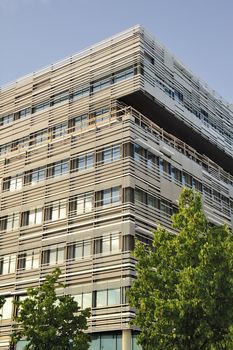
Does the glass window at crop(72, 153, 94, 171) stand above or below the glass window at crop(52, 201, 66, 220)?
above

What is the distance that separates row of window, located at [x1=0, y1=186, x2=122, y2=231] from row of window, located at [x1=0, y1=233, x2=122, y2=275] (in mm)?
2908

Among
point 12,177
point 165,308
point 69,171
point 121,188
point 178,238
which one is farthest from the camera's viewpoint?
point 12,177

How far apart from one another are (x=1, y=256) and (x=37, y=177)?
8.40 m

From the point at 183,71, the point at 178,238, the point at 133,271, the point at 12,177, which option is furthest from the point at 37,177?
the point at 178,238

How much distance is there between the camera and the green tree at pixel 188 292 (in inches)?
1082

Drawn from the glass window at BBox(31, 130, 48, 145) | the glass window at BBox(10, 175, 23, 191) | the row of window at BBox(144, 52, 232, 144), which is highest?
the row of window at BBox(144, 52, 232, 144)

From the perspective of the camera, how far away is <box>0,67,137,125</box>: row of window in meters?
56.0

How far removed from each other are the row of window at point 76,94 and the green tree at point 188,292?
93.2 ft

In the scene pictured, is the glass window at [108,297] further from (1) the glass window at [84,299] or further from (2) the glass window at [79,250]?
(2) the glass window at [79,250]

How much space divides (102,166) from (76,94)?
42.0 feet

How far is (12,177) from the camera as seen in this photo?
55531 millimetres

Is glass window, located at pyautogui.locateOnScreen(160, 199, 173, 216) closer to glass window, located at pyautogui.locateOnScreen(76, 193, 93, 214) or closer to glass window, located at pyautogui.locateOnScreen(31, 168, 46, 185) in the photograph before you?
glass window, located at pyautogui.locateOnScreen(76, 193, 93, 214)

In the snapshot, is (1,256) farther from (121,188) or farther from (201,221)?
(201,221)

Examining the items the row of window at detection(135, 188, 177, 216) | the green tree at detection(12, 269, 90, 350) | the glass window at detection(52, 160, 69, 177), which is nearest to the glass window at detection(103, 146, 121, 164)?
the row of window at detection(135, 188, 177, 216)
